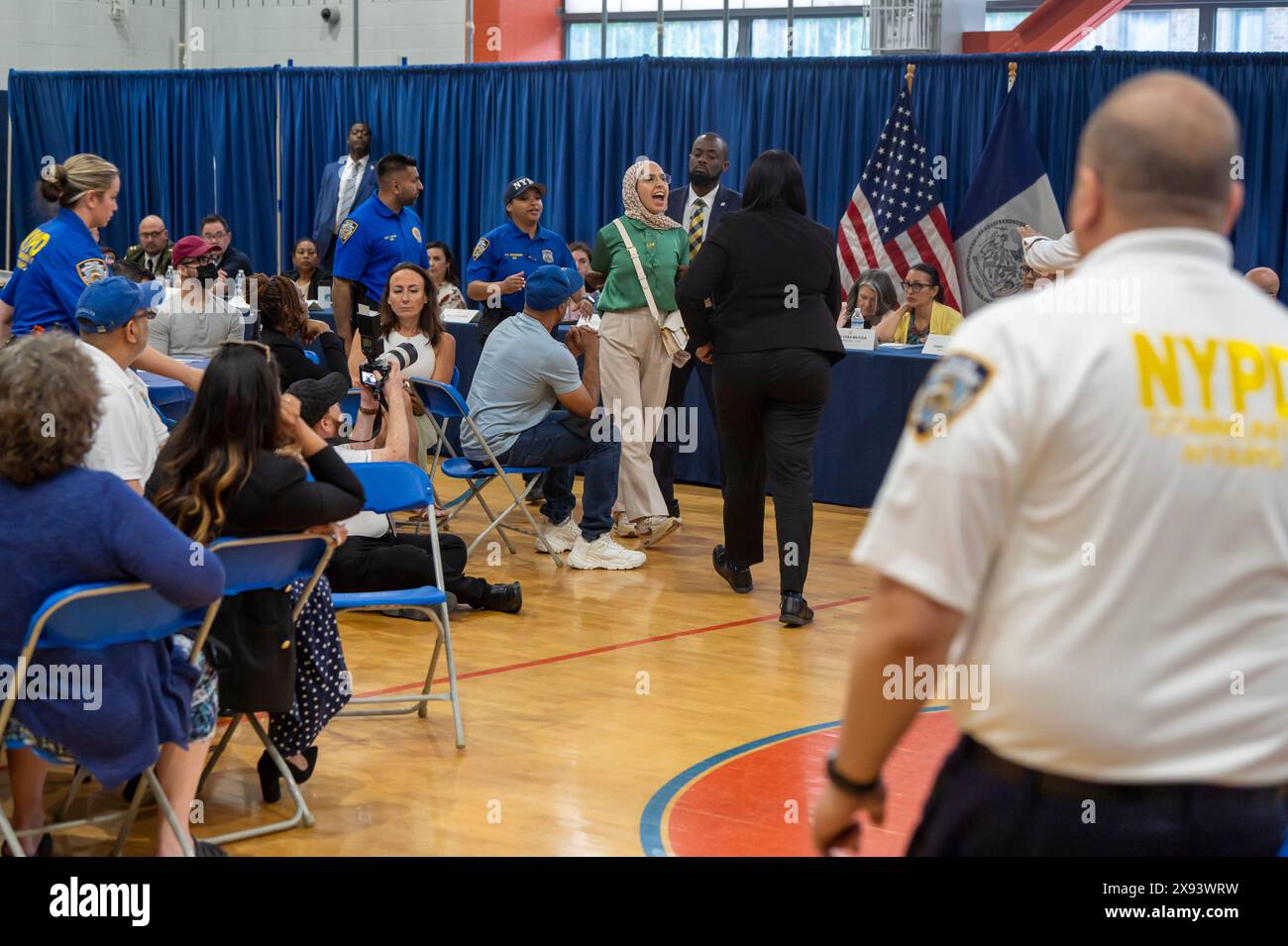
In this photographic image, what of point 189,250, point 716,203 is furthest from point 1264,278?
point 189,250

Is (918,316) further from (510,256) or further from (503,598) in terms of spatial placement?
(503,598)

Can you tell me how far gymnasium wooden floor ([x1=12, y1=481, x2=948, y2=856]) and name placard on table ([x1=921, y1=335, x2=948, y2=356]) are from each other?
1.38m

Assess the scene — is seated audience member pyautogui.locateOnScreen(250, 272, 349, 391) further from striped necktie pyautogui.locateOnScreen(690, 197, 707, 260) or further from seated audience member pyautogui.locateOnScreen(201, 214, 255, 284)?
seated audience member pyautogui.locateOnScreen(201, 214, 255, 284)

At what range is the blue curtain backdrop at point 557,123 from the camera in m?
8.88

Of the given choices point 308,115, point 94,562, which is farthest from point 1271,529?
point 308,115

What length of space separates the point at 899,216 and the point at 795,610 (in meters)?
4.21

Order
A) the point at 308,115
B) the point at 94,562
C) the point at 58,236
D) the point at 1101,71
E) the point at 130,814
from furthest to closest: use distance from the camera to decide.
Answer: the point at 308,115
the point at 1101,71
the point at 58,236
the point at 130,814
the point at 94,562

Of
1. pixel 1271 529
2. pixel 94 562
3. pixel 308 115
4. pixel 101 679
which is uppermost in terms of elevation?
pixel 308 115

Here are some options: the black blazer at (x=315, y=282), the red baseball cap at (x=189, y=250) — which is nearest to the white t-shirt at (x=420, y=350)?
the red baseball cap at (x=189, y=250)

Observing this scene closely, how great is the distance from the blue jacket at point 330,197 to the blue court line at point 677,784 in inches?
303

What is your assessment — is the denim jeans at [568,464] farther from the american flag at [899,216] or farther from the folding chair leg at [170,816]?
the folding chair leg at [170,816]
